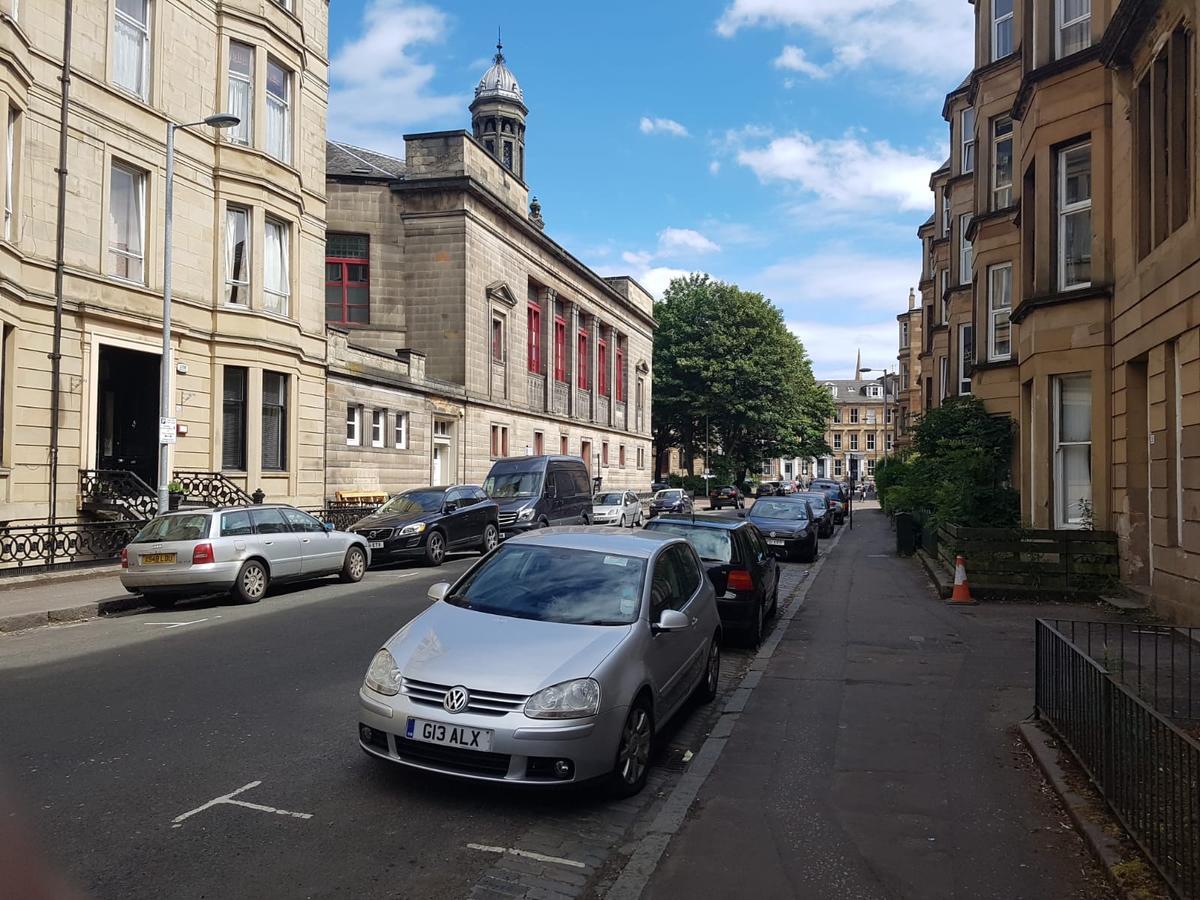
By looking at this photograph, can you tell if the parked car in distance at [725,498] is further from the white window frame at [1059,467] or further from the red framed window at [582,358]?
the white window frame at [1059,467]

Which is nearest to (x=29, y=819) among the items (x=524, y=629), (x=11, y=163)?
(x=524, y=629)

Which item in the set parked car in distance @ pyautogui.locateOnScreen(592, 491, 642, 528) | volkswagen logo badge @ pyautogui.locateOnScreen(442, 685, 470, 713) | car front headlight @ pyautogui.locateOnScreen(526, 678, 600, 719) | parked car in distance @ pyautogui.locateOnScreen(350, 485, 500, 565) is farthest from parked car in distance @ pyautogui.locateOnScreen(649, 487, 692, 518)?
volkswagen logo badge @ pyautogui.locateOnScreen(442, 685, 470, 713)

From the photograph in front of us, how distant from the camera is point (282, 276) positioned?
81.3 feet

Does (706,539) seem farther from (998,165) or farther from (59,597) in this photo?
(998,165)

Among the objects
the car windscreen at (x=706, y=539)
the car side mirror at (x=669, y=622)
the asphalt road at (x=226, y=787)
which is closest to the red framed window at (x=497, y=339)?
the car windscreen at (x=706, y=539)

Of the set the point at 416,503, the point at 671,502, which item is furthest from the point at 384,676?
the point at 671,502

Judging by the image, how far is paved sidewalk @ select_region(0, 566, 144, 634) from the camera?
12047 mm

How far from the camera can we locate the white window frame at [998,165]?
22812 millimetres

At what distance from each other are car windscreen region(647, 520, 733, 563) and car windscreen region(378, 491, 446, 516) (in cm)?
863

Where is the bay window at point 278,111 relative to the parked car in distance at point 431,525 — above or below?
above

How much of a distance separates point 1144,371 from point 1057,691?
26.8 feet

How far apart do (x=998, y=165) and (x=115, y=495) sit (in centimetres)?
2218

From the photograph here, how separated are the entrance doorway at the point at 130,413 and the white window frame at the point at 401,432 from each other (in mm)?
9105

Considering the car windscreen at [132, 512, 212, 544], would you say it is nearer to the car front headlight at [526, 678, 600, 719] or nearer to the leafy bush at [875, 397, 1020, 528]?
the car front headlight at [526, 678, 600, 719]
